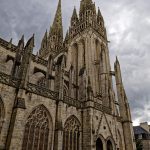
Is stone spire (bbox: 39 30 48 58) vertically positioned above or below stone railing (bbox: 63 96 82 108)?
Answer: above

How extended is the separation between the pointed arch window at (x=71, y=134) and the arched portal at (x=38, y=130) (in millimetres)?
1686

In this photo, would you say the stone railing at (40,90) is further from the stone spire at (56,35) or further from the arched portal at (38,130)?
the stone spire at (56,35)

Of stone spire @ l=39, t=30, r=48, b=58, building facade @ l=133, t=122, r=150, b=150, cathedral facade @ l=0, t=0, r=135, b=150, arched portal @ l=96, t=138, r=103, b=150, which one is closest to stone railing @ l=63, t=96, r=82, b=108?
cathedral facade @ l=0, t=0, r=135, b=150

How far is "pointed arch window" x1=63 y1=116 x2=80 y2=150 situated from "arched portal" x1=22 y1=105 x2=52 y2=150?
169cm

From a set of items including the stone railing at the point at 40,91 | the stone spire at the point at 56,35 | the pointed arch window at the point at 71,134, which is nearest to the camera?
the stone railing at the point at 40,91

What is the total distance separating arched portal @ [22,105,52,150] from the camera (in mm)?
12000

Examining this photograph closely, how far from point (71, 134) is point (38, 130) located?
3322 mm

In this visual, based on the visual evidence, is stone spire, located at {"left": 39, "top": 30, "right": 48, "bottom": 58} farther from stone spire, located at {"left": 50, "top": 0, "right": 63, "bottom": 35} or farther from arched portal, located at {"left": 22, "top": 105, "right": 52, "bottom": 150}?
arched portal, located at {"left": 22, "top": 105, "right": 52, "bottom": 150}

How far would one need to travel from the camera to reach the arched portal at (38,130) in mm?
12000

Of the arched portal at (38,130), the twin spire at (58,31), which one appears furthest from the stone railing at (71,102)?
the twin spire at (58,31)

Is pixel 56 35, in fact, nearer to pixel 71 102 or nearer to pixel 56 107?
pixel 71 102

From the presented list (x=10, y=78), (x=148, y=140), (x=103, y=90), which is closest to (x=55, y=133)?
(x=10, y=78)

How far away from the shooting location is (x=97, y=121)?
17.0m

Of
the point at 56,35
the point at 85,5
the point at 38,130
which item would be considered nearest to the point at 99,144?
the point at 38,130
